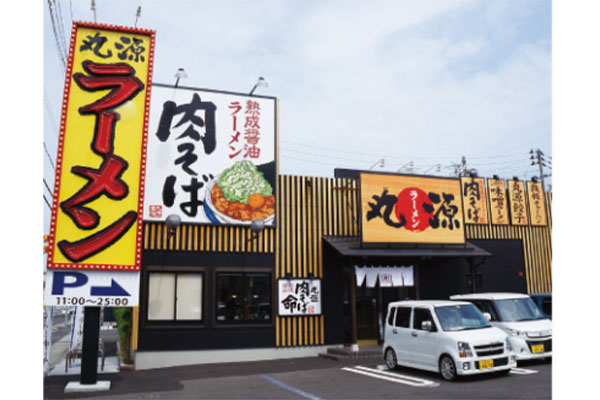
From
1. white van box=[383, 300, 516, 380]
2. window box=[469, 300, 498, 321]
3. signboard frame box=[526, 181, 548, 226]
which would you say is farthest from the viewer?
signboard frame box=[526, 181, 548, 226]

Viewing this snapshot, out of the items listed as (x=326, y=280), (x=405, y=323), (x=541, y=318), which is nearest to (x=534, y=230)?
(x=541, y=318)

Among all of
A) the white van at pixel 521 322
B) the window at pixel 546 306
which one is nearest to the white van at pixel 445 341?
the white van at pixel 521 322

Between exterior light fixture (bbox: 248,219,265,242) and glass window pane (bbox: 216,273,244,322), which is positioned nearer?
exterior light fixture (bbox: 248,219,265,242)

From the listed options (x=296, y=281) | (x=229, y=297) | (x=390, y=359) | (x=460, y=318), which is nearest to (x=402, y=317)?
(x=390, y=359)

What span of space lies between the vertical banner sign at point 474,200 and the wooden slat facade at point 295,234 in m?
4.86

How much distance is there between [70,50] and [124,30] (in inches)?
51.4

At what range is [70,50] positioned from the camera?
445 inches

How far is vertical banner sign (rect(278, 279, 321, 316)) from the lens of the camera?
16.4 m

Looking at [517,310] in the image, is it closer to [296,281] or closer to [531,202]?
[296,281]

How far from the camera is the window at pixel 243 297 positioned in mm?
15828

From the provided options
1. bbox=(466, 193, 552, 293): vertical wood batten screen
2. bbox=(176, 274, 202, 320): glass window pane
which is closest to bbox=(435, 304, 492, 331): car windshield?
bbox=(176, 274, 202, 320): glass window pane

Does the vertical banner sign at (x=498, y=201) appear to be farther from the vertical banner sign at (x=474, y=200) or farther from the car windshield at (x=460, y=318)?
the car windshield at (x=460, y=318)

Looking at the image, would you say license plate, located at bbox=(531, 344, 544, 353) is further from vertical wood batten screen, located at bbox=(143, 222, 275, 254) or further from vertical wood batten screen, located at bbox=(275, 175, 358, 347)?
vertical wood batten screen, located at bbox=(143, 222, 275, 254)

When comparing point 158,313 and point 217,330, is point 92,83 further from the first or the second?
point 217,330
